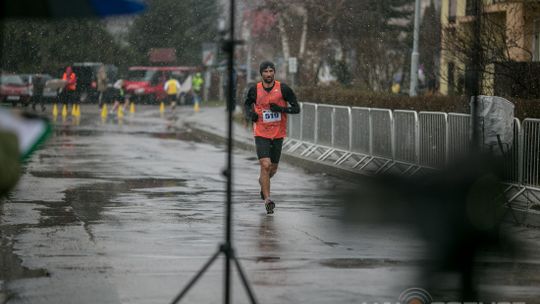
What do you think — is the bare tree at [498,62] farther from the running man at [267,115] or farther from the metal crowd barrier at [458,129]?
the running man at [267,115]

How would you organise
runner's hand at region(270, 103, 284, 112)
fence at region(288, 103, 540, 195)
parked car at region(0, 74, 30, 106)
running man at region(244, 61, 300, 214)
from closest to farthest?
runner's hand at region(270, 103, 284, 112) → running man at region(244, 61, 300, 214) → fence at region(288, 103, 540, 195) → parked car at region(0, 74, 30, 106)

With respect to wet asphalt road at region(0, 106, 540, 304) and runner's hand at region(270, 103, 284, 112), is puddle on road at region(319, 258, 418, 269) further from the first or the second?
runner's hand at region(270, 103, 284, 112)

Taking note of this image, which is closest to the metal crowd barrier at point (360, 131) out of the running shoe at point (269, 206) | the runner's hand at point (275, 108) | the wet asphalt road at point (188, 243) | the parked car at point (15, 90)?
the wet asphalt road at point (188, 243)

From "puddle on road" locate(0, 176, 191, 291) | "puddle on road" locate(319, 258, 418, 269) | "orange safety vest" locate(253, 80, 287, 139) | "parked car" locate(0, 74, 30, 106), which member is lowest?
"puddle on road" locate(0, 176, 191, 291)

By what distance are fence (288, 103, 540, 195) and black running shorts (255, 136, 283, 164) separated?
2.28 metres

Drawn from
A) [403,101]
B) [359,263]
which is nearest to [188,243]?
[359,263]

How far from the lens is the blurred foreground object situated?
5051mm

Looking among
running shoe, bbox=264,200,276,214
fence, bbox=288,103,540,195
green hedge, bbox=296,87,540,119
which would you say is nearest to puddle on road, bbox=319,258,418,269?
fence, bbox=288,103,540,195

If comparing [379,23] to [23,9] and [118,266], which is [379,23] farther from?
[23,9]

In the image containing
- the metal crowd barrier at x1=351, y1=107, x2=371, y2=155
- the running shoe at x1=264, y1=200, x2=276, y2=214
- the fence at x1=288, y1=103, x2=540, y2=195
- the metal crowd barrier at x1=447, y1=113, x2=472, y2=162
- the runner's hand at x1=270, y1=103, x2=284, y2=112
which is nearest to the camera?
the running shoe at x1=264, y1=200, x2=276, y2=214

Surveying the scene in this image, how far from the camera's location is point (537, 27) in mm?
29219

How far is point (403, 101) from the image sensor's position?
74.2 feet

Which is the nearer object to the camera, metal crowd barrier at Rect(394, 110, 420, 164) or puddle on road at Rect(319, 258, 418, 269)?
puddle on road at Rect(319, 258, 418, 269)

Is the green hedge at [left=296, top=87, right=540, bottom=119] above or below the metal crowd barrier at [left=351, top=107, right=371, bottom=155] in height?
above
